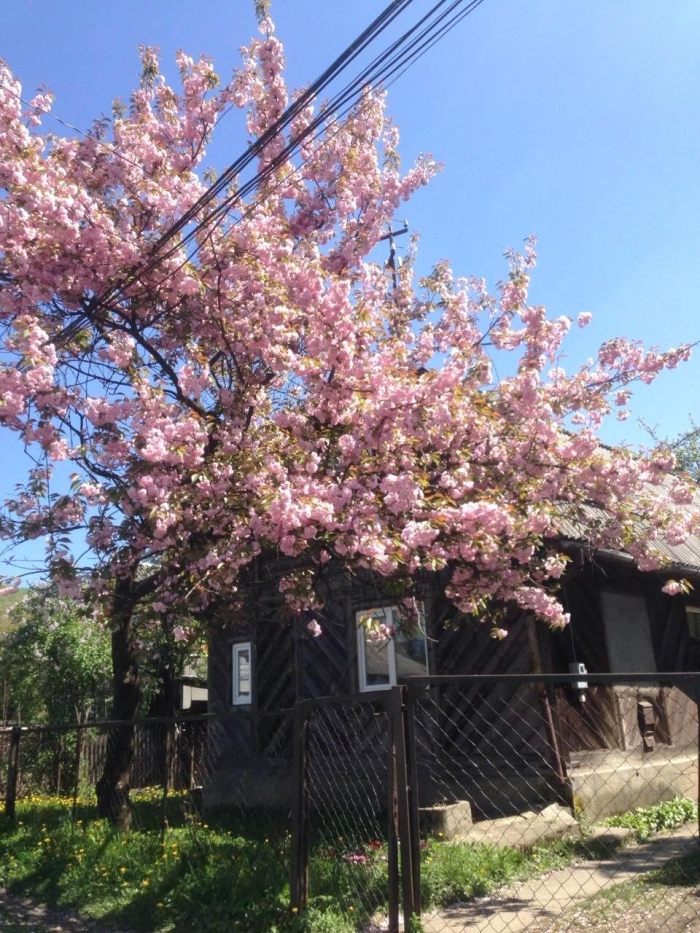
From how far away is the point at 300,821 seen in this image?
5.44 m

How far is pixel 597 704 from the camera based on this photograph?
10.6m

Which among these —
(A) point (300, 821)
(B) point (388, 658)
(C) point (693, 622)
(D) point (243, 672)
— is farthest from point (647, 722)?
(A) point (300, 821)

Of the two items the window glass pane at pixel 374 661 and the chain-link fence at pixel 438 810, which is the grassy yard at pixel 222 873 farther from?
the window glass pane at pixel 374 661

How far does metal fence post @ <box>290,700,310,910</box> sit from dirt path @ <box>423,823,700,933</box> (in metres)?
0.86

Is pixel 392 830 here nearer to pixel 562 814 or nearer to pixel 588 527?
pixel 562 814

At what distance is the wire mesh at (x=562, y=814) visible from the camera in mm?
5566

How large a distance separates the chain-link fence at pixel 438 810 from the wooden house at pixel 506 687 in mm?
44

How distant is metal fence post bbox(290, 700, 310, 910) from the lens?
539 centimetres

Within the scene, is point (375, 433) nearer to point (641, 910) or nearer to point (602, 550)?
point (602, 550)

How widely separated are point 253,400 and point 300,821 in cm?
396

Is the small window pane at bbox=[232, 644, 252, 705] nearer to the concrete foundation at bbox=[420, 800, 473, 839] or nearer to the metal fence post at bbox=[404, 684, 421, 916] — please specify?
the concrete foundation at bbox=[420, 800, 473, 839]

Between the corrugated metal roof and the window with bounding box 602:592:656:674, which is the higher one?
the corrugated metal roof

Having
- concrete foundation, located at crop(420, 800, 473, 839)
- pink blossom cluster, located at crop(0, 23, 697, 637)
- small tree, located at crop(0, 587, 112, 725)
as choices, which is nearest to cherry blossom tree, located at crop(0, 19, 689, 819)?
pink blossom cluster, located at crop(0, 23, 697, 637)

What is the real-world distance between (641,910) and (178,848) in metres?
4.02
